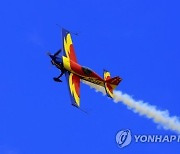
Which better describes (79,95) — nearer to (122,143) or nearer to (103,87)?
(103,87)

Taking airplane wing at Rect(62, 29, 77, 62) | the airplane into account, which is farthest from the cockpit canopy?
airplane wing at Rect(62, 29, 77, 62)

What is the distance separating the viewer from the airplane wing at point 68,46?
8881 cm

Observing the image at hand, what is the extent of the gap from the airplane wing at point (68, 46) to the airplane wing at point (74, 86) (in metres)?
3.49

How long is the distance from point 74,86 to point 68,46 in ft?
21.2

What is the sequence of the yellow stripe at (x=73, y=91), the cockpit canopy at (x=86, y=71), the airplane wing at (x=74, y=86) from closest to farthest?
1. the yellow stripe at (x=73, y=91)
2. the airplane wing at (x=74, y=86)
3. the cockpit canopy at (x=86, y=71)

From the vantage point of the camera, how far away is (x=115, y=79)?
84.4 meters

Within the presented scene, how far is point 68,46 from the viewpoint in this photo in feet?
295

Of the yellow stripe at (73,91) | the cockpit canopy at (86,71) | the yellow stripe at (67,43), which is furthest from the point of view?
the yellow stripe at (67,43)

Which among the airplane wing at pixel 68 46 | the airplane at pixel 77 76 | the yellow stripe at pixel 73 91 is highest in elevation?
the airplane wing at pixel 68 46

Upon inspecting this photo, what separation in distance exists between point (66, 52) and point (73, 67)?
3.71 meters

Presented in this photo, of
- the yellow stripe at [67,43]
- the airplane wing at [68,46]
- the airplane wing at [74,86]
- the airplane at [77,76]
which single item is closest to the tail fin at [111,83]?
the airplane at [77,76]

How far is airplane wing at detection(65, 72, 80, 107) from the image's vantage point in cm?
8331

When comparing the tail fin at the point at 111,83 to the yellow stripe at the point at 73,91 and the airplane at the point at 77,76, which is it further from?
the yellow stripe at the point at 73,91

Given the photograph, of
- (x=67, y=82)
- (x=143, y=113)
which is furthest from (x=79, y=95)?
(x=143, y=113)
